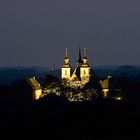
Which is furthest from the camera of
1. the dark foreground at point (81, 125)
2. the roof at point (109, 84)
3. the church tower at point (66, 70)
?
the church tower at point (66, 70)

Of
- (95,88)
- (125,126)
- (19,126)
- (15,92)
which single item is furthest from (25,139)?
(15,92)

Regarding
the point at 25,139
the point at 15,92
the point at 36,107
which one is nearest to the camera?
the point at 25,139

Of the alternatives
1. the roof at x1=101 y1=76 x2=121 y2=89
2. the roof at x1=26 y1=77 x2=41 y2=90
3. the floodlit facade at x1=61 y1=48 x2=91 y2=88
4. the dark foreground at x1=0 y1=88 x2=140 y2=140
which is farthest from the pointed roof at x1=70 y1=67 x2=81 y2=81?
the dark foreground at x1=0 y1=88 x2=140 y2=140

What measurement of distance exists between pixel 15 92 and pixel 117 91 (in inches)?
746

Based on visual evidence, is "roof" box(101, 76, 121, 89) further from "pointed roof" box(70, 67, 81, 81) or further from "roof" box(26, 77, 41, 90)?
"roof" box(26, 77, 41, 90)

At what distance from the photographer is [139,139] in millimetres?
69188

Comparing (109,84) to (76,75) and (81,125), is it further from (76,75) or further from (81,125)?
(81,125)

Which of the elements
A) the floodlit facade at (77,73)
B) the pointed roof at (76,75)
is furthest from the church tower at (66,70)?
the pointed roof at (76,75)

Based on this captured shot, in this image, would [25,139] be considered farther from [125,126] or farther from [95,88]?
[95,88]

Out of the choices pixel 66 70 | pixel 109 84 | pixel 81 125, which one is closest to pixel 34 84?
pixel 66 70

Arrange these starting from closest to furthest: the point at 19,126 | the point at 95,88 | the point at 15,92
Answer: the point at 19,126 → the point at 95,88 → the point at 15,92

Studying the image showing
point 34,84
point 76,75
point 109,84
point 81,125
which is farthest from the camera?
point 34,84

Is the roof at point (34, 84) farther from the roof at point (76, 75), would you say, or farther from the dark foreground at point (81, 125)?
the dark foreground at point (81, 125)

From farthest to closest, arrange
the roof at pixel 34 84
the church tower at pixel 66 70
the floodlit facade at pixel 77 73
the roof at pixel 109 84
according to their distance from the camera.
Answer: the church tower at pixel 66 70 → the roof at pixel 34 84 → the floodlit facade at pixel 77 73 → the roof at pixel 109 84
